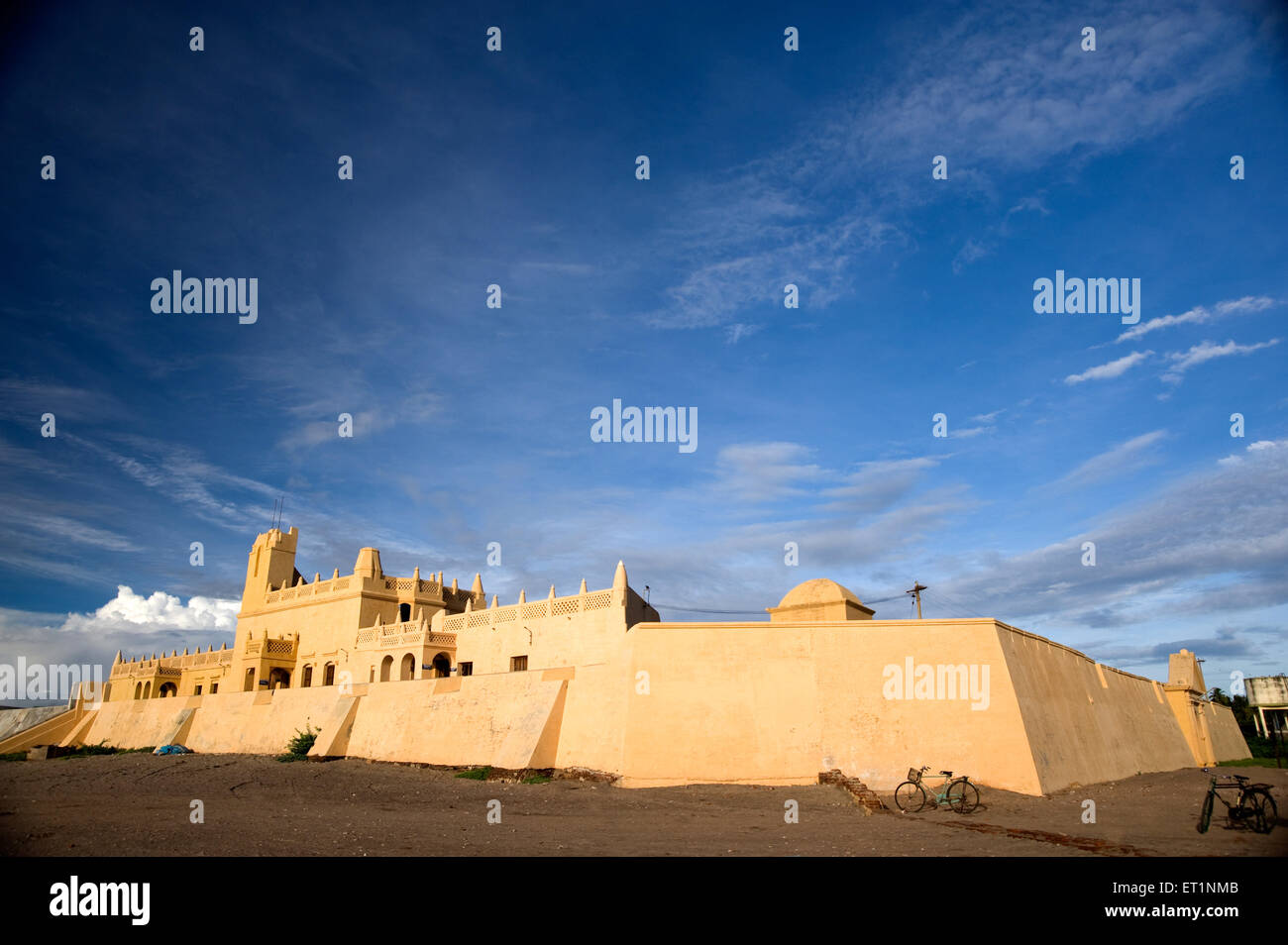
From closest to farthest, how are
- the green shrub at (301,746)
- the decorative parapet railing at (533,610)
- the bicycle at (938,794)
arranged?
the bicycle at (938,794)
the decorative parapet railing at (533,610)
the green shrub at (301,746)

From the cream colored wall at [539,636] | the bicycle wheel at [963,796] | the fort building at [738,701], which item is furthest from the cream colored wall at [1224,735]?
the cream colored wall at [539,636]

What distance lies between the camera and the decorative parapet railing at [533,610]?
1019 inches

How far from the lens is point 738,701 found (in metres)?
17.8

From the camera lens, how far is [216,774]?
23.4 m

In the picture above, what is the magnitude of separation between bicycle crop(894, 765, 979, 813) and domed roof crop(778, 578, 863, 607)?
610 centimetres

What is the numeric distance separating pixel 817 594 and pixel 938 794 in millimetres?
7250

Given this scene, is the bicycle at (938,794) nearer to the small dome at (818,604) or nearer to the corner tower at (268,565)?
the small dome at (818,604)

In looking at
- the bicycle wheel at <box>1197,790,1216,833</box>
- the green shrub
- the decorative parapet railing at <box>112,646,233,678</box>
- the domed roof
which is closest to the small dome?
the domed roof

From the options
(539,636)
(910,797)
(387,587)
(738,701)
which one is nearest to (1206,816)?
(910,797)

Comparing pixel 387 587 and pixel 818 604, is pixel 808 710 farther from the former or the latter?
pixel 387 587

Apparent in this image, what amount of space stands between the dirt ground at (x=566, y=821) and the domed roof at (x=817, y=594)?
243 inches

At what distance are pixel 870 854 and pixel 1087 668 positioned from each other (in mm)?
17592

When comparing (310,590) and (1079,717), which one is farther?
(310,590)
